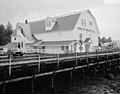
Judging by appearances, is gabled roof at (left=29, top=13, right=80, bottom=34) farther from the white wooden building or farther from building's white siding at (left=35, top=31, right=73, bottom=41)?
building's white siding at (left=35, top=31, right=73, bottom=41)

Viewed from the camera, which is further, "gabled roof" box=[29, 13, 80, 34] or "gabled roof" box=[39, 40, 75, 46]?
"gabled roof" box=[29, 13, 80, 34]

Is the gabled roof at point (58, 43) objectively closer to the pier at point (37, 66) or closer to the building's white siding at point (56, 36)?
the building's white siding at point (56, 36)

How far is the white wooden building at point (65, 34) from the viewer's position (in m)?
26.0

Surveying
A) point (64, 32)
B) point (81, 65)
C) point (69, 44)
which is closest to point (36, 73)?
point (81, 65)

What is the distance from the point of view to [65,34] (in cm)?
2680

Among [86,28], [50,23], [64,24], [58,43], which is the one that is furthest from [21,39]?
[86,28]

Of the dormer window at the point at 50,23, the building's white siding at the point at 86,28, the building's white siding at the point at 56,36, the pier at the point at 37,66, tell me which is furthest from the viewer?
the dormer window at the point at 50,23

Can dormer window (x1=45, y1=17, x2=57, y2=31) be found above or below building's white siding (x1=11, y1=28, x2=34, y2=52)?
above

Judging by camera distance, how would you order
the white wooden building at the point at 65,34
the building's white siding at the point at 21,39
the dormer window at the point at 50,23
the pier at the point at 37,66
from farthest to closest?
the building's white siding at the point at 21,39 → the dormer window at the point at 50,23 → the white wooden building at the point at 65,34 → the pier at the point at 37,66

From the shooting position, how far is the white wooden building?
26.0 m

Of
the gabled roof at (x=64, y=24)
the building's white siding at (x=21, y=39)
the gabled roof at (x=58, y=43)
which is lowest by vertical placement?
the gabled roof at (x=58, y=43)

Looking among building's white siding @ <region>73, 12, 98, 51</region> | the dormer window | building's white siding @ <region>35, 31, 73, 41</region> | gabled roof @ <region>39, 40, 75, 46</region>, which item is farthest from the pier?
the dormer window

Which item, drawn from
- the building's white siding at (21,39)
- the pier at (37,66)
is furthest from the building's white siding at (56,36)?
the pier at (37,66)

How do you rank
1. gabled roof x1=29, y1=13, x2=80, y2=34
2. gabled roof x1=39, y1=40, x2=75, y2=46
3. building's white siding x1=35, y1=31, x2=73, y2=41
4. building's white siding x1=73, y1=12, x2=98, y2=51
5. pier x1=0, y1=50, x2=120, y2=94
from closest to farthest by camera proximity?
pier x1=0, y1=50, x2=120, y2=94 < gabled roof x1=39, y1=40, x2=75, y2=46 < building's white siding x1=35, y1=31, x2=73, y2=41 < gabled roof x1=29, y1=13, x2=80, y2=34 < building's white siding x1=73, y1=12, x2=98, y2=51
